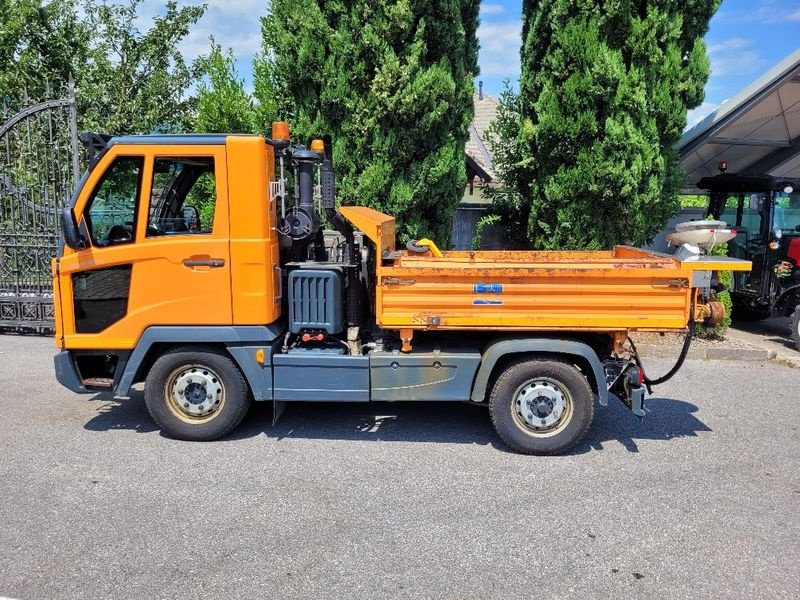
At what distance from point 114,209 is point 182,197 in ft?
1.83

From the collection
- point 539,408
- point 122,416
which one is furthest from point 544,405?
point 122,416

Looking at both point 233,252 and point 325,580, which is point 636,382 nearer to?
point 325,580

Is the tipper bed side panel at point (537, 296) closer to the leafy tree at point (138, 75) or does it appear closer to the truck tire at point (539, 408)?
the truck tire at point (539, 408)

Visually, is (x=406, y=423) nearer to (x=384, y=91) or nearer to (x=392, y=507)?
(x=392, y=507)

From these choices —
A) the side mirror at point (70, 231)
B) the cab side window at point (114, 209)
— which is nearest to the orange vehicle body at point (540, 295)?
the cab side window at point (114, 209)

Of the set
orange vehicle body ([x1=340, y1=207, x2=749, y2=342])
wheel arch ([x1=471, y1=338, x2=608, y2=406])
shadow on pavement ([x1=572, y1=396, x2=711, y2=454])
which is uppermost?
orange vehicle body ([x1=340, y1=207, x2=749, y2=342])

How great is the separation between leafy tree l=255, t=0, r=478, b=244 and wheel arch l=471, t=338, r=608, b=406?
172 inches

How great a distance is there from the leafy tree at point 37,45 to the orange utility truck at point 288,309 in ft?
30.8

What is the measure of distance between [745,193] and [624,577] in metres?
8.36

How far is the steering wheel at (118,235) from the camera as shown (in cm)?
522

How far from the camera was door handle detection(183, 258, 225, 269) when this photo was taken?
5145 millimetres

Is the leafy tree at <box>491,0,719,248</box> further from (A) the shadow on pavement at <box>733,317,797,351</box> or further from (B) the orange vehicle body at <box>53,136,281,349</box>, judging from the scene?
(B) the orange vehicle body at <box>53,136,281,349</box>

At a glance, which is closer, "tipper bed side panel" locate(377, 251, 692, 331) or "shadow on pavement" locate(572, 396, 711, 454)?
"tipper bed side panel" locate(377, 251, 692, 331)

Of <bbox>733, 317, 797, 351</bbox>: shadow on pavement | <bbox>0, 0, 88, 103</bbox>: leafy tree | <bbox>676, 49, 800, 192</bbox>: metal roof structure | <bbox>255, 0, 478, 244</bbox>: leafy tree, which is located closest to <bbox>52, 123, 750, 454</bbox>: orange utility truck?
<bbox>255, 0, 478, 244</bbox>: leafy tree
